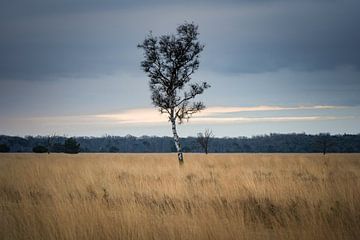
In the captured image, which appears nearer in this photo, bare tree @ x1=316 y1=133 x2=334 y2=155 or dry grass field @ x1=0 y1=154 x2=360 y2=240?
dry grass field @ x1=0 y1=154 x2=360 y2=240

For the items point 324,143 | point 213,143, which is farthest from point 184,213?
point 213,143

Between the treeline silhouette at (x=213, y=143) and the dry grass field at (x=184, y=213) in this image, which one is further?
the treeline silhouette at (x=213, y=143)

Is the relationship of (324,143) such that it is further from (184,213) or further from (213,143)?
(213,143)

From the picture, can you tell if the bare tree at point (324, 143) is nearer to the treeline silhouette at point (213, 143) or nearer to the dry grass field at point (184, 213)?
the treeline silhouette at point (213, 143)

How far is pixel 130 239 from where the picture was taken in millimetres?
6977

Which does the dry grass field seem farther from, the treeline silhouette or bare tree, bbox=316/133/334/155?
the treeline silhouette

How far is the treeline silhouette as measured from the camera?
125062 millimetres

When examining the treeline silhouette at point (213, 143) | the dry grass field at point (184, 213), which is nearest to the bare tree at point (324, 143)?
the treeline silhouette at point (213, 143)

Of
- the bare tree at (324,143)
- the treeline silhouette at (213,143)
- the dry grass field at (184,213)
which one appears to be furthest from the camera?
the treeline silhouette at (213,143)

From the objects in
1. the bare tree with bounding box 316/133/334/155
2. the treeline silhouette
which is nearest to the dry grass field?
the bare tree with bounding box 316/133/334/155

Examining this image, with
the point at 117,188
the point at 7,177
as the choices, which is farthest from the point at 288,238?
the point at 7,177

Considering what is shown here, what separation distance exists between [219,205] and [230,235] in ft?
10.9

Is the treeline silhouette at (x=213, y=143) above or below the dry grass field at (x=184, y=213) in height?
above

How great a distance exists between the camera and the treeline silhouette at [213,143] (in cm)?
12506
